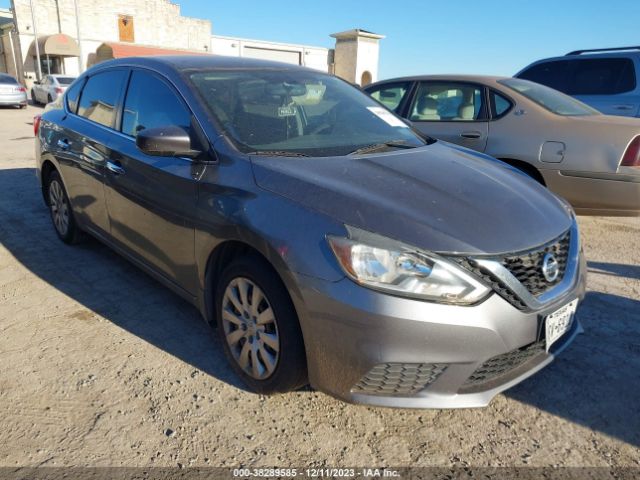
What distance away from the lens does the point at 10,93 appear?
20281 mm

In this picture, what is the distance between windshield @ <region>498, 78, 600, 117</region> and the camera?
4875mm

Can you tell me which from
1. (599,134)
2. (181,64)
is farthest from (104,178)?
(599,134)

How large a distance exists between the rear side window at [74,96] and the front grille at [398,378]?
3.49 m

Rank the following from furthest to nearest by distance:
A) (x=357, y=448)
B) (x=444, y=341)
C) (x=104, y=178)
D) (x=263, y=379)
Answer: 1. (x=104, y=178)
2. (x=263, y=379)
3. (x=357, y=448)
4. (x=444, y=341)

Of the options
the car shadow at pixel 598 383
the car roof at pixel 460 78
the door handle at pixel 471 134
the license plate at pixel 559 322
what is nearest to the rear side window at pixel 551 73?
the car roof at pixel 460 78

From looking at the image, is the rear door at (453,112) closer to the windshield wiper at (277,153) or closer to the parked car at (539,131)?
the parked car at (539,131)

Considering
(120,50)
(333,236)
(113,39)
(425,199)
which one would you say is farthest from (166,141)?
(113,39)

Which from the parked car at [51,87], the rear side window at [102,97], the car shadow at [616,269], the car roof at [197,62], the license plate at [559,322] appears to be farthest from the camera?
the parked car at [51,87]

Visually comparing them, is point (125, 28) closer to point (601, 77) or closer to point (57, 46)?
point (57, 46)

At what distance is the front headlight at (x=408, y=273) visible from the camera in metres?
1.92

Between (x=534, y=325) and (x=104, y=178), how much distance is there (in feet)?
9.42

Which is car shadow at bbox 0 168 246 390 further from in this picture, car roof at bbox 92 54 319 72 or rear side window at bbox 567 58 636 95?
rear side window at bbox 567 58 636 95

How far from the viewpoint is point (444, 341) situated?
1.92 meters

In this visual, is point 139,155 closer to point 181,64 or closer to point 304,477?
point 181,64
